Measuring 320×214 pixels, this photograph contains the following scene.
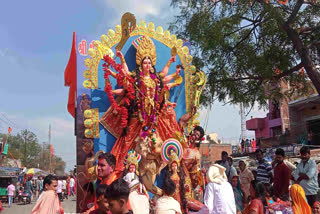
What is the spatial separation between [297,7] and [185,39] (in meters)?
2.85

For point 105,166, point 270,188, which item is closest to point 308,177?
point 270,188

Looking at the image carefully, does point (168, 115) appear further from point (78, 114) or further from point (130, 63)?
point (78, 114)

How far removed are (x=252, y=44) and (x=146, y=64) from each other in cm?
273

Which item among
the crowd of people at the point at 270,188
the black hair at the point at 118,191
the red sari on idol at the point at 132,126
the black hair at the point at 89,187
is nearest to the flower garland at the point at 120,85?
the red sari on idol at the point at 132,126

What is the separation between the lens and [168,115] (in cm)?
799

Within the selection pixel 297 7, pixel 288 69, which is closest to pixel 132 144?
pixel 288 69

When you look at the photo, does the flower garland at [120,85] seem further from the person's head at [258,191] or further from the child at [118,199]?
the child at [118,199]

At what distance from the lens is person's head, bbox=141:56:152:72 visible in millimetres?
7715

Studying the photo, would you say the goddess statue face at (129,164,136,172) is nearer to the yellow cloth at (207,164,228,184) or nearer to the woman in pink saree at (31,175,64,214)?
the woman in pink saree at (31,175,64,214)

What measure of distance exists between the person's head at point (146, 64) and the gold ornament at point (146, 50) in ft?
0.34

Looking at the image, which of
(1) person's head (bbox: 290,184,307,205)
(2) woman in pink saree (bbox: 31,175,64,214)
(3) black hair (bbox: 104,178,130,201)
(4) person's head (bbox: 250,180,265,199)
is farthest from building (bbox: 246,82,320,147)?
(3) black hair (bbox: 104,178,130,201)

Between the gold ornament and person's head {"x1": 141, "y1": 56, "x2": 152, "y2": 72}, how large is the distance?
0.10 meters

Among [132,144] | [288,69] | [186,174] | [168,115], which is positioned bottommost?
[186,174]

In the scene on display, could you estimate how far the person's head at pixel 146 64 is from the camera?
7715 mm
